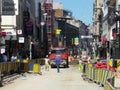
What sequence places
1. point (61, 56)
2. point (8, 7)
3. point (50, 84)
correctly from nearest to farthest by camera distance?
point (50, 84) → point (61, 56) → point (8, 7)

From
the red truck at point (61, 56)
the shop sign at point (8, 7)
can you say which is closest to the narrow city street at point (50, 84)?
the red truck at point (61, 56)

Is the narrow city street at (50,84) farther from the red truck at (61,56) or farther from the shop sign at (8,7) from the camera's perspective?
the shop sign at (8,7)

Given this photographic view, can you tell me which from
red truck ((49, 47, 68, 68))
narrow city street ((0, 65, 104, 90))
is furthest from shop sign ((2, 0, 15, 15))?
narrow city street ((0, 65, 104, 90))

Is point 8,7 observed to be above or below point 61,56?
above

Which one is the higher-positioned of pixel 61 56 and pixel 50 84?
pixel 61 56

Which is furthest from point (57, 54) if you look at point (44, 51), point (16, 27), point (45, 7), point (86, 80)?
point (45, 7)

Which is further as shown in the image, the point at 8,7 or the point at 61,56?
the point at 8,7

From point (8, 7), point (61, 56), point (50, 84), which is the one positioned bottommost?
point (50, 84)

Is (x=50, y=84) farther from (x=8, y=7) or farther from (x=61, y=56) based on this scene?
(x=8, y=7)

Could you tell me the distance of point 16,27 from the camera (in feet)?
295

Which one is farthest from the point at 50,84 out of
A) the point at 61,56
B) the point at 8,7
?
the point at 8,7

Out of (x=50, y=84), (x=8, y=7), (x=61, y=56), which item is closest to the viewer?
(x=50, y=84)

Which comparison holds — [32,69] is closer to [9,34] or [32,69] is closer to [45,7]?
[9,34]

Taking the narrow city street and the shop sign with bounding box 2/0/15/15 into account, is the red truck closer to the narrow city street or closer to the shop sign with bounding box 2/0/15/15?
the shop sign with bounding box 2/0/15/15
